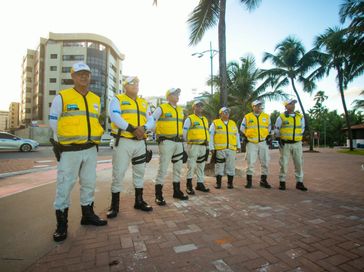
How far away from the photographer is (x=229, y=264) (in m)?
2.17

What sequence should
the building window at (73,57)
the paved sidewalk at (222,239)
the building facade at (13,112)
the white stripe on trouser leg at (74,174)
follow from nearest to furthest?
the paved sidewalk at (222,239), the white stripe on trouser leg at (74,174), the building window at (73,57), the building facade at (13,112)

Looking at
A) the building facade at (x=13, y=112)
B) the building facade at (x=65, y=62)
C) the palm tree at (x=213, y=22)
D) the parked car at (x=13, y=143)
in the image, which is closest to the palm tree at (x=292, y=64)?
the palm tree at (x=213, y=22)

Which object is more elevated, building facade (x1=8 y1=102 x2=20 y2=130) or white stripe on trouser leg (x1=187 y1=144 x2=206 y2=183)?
building facade (x1=8 y1=102 x2=20 y2=130)

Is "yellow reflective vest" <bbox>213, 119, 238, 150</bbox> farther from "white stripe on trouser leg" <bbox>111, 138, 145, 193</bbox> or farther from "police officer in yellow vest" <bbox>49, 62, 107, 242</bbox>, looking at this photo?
"police officer in yellow vest" <bbox>49, 62, 107, 242</bbox>

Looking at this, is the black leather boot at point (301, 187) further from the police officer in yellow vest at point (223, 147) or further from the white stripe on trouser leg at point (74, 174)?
the white stripe on trouser leg at point (74, 174)

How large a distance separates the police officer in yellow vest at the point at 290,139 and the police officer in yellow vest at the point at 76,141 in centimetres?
425

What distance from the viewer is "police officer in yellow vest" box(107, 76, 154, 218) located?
11.5 feet

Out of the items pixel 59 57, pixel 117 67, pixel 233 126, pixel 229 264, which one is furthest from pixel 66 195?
pixel 117 67

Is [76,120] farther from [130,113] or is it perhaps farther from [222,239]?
[222,239]

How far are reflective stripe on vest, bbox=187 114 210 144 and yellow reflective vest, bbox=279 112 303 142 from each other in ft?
6.43

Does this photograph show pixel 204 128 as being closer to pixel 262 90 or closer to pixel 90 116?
pixel 90 116

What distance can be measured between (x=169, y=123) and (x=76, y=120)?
1.75m

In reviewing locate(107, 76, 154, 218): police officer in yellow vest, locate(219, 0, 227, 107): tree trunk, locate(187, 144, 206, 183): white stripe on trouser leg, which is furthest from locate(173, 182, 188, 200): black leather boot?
locate(219, 0, 227, 107): tree trunk

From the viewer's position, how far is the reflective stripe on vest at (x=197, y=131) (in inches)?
196
